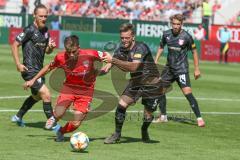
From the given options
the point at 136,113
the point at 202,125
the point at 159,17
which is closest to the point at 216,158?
the point at 202,125

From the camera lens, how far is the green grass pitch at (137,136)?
12172mm

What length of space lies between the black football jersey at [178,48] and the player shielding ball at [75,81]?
144 inches

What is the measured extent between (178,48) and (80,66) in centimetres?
410

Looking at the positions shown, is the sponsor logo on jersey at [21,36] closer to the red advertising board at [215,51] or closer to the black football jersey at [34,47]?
the black football jersey at [34,47]

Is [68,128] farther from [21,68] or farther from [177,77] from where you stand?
[177,77]

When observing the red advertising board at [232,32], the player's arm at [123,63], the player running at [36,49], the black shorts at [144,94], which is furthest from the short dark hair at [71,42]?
the red advertising board at [232,32]

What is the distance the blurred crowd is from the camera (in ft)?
170

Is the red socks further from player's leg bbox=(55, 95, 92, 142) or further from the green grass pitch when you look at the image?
the green grass pitch

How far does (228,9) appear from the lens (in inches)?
2052

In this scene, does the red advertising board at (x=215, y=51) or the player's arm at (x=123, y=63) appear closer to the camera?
the player's arm at (x=123, y=63)

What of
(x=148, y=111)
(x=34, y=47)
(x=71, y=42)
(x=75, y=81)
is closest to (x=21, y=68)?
(x=34, y=47)

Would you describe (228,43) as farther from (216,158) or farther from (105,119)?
(216,158)

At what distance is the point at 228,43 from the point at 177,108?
989 inches

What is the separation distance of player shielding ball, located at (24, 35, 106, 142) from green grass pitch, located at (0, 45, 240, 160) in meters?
0.52
